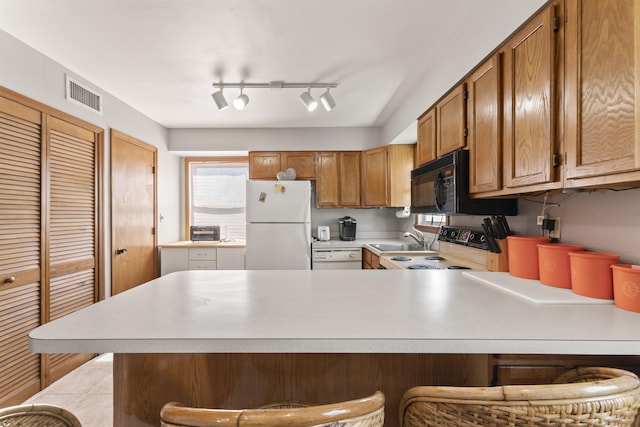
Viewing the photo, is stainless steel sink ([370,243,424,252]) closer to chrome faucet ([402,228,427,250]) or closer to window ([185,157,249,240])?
chrome faucet ([402,228,427,250])

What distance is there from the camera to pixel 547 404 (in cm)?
56

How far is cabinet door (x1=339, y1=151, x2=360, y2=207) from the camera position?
3941mm

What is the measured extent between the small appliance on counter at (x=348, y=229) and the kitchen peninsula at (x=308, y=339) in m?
2.67

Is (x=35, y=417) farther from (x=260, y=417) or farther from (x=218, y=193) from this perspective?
(x=218, y=193)

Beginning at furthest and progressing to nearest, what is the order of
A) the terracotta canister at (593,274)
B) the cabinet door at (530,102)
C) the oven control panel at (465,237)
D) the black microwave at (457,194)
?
the oven control panel at (465,237) → the black microwave at (457,194) → the cabinet door at (530,102) → the terracotta canister at (593,274)

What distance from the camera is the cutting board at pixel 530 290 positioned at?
1066 mm

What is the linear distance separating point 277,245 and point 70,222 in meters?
1.83

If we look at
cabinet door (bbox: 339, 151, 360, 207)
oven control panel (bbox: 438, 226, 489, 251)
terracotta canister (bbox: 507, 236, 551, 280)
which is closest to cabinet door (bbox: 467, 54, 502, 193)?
terracotta canister (bbox: 507, 236, 551, 280)

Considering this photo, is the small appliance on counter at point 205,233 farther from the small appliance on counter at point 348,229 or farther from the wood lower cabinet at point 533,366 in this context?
the wood lower cabinet at point 533,366

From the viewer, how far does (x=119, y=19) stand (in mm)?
1766

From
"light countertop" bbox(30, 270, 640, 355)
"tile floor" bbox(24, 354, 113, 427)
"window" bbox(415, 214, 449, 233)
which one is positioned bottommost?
"tile floor" bbox(24, 354, 113, 427)

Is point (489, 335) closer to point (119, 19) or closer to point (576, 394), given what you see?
point (576, 394)

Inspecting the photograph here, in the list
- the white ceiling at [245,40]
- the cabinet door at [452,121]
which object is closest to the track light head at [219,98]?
the white ceiling at [245,40]

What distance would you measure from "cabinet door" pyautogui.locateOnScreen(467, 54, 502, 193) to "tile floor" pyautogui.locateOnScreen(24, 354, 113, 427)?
255 cm
